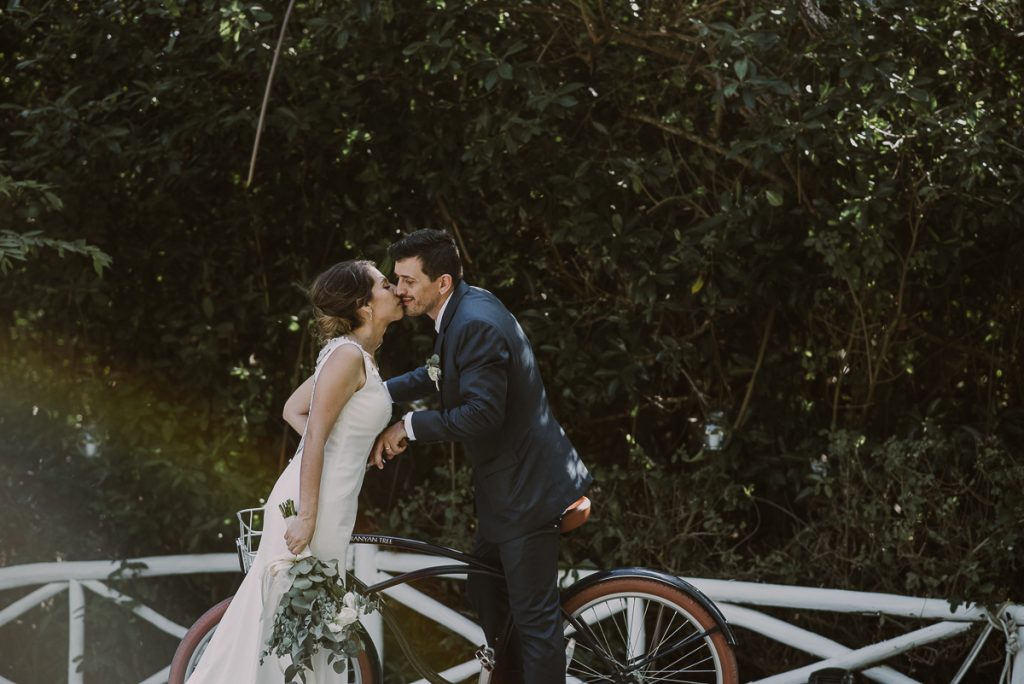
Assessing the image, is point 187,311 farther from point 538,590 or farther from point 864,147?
point 864,147

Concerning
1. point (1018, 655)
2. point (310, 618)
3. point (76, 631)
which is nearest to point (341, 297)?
point (310, 618)

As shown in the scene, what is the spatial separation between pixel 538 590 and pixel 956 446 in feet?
6.31

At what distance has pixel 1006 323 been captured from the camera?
15.3 ft

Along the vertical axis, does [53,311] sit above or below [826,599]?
above

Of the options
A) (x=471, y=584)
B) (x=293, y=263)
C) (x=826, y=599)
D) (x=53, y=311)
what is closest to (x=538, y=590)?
(x=471, y=584)

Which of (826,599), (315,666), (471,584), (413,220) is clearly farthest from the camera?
(413,220)

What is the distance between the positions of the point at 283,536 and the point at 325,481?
20 centimetres

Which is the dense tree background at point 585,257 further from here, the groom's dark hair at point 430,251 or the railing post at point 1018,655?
the groom's dark hair at point 430,251

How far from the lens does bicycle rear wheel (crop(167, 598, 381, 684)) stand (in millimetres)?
3719

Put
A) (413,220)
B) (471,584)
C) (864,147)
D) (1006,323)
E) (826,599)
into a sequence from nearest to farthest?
1. (471,584)
2. (826,599)
3. (864,147)
4. (1006,323)
5. (413,220)

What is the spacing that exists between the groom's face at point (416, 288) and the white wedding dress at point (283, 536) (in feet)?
0.68

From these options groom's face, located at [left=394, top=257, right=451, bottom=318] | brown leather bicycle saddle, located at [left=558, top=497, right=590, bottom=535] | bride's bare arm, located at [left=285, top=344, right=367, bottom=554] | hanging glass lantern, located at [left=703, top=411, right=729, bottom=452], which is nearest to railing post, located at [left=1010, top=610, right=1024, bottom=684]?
hanging glass lantern, located at [left=703, top=411, right=729, bottom=452]

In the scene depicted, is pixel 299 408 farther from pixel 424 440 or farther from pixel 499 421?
pixel 499 421

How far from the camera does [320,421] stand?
3.21 metres
